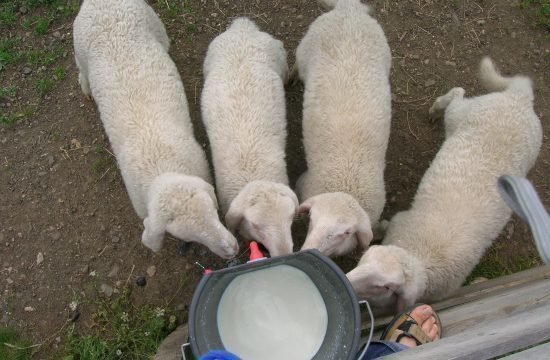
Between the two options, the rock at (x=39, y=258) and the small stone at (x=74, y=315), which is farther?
the rock at (x=39, y=258)

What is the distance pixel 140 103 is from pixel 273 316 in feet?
6.69

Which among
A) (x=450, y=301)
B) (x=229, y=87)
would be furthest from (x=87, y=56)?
(x=450, y=301)

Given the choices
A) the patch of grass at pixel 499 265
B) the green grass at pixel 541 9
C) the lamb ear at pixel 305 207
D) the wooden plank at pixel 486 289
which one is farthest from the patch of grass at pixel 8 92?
the green grass at pixel 541 9

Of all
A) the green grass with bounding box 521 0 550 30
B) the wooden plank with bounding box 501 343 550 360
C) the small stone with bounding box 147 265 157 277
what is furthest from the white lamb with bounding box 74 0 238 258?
the green grass with bounding box 521 0 550 30

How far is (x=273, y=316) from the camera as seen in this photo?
2248mm

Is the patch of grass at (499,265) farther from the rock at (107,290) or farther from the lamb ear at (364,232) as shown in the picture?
the rock at (107,290)

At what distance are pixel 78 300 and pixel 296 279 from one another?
238 cm

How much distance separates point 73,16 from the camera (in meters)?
4.91

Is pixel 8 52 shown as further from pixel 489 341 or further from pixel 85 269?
pixel 489 341

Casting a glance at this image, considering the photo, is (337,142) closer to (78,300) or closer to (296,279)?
(296,279)

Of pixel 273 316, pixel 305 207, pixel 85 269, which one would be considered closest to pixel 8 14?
pixel 85 269

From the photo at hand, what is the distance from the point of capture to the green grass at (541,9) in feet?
16.3

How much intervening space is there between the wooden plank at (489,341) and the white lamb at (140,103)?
5.87 feet

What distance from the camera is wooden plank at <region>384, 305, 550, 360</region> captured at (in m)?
1.45
